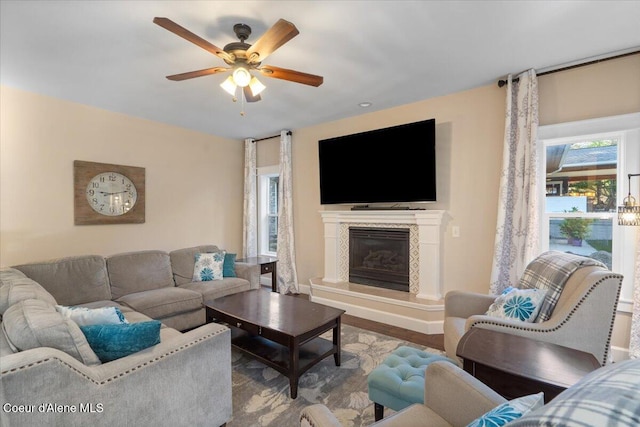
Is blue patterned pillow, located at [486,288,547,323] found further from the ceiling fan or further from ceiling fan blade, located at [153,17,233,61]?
ceiling fan blade, located at [153,17,233,61]

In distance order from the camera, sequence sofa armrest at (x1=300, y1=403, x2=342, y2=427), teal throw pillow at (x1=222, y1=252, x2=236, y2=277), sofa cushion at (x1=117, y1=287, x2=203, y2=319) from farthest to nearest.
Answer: teal throw pillow at (x1=222, y1=252, x2=236, y2=277), sofa cushion at (x1=117, y1=287, x2=203, y2=319), sofa armrest at (x1=300, y1=403, x2=342, y2=427)

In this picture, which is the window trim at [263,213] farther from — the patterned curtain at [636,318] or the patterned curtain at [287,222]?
the patterned curtain at [636,318]

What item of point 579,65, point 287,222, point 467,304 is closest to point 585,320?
point 467,304

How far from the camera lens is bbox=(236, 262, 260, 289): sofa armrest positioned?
4.02 m

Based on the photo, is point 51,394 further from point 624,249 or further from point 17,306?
point 624,249

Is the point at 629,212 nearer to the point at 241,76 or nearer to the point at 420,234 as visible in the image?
the point at 420,234

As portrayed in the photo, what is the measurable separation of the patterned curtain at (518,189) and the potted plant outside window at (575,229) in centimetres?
30

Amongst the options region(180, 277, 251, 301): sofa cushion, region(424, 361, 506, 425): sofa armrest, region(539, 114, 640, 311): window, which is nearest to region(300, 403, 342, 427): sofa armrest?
region(424, 361, 506, 425): sofa armrest

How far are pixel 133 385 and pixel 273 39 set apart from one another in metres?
2.04

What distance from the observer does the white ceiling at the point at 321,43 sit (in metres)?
1.96

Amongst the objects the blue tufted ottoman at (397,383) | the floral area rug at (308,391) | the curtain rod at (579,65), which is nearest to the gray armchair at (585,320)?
the blue tufted ottoman at (397,383)

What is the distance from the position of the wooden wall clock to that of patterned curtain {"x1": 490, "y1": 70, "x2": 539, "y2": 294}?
4.55m

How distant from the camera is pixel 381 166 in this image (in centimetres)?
386

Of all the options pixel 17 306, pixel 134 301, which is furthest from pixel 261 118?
pixel 17 306
